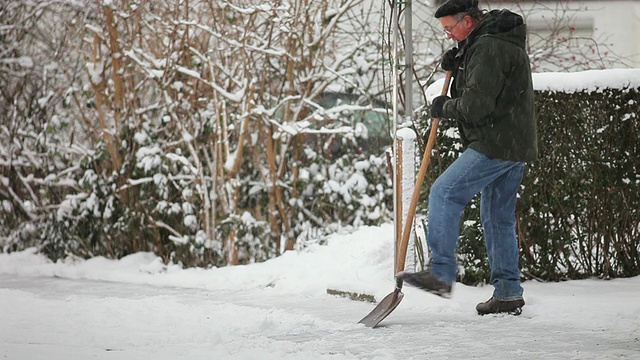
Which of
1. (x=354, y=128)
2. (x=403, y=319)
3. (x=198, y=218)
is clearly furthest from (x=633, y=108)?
(x=198, y=218)

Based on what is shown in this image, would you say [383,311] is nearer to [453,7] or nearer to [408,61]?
[453,7]

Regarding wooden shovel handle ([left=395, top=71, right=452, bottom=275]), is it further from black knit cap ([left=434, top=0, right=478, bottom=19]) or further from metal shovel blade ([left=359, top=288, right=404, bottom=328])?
metal shovel blade ([left=359, top=288, right=404, bottom=328])

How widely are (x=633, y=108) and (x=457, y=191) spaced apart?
2.02 metres

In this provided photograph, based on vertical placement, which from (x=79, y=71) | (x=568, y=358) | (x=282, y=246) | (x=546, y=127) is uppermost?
(x=79, y=71)

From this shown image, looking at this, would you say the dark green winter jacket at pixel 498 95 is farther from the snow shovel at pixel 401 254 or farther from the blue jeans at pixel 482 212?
the snow shovel at pixel 401 254

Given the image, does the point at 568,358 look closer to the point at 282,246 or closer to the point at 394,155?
the point at 394,155

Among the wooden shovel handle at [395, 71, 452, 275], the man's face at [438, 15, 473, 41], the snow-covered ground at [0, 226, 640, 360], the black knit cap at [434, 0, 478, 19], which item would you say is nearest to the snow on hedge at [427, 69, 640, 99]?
the wooden shovel handle at [395, 71, 452, 275]

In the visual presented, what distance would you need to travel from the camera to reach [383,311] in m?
5.29

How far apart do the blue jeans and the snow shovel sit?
226 millimetres

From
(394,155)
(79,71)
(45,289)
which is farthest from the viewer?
(79,71)

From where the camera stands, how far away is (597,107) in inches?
259

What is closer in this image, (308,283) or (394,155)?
(394,155)

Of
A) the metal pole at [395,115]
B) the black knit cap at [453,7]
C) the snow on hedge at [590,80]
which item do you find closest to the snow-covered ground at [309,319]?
the metal pole at [395,115]

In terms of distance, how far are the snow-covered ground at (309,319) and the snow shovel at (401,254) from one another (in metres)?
0.08
